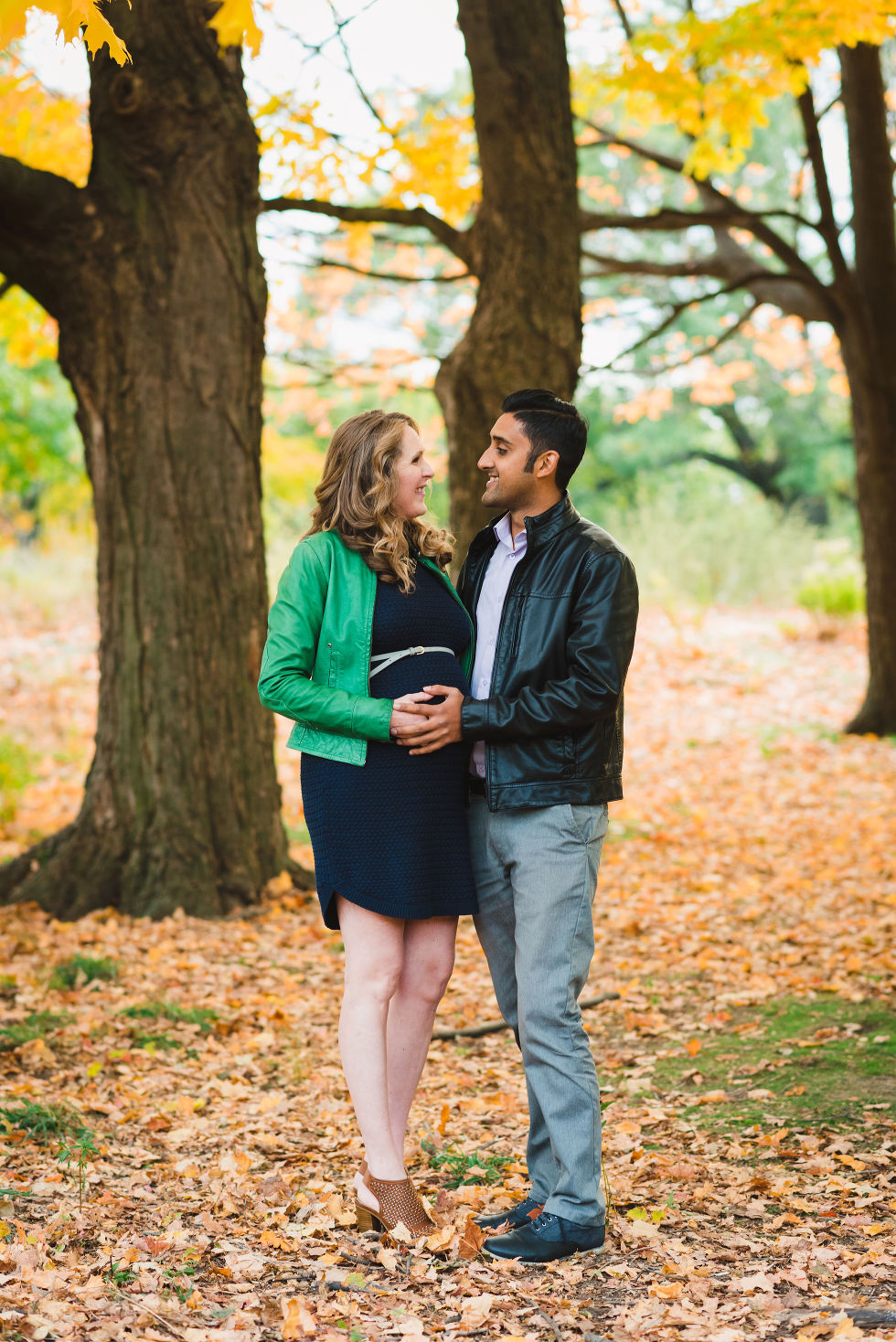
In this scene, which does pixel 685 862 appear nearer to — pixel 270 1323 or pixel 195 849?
pixel 195 849

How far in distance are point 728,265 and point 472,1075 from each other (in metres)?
9.03

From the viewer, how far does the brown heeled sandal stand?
10.2ft

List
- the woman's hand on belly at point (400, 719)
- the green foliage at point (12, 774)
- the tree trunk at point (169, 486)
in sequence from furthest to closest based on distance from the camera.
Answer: the green foliage at point (12, 774) < the tree trunk at point (169, 486) < the woman's hand on belly at point (400, 719)

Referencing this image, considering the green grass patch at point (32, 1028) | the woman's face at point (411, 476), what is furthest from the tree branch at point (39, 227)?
the woman's face at point (411, 476)

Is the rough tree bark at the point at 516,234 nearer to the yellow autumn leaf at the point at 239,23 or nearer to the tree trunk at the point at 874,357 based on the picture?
the yellow autumn leaf at the point at 239,23

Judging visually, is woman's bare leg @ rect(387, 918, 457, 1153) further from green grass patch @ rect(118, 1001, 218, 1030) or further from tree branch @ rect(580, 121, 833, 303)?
tree branch @ rect(580, 121, 833, 303)

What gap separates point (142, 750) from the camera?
6.25m

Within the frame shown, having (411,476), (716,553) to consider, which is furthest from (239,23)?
(716,553)

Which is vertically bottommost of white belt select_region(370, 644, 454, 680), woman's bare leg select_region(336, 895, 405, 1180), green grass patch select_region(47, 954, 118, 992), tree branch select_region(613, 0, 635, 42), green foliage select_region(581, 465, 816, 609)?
green grass patch select_region(47, 954, 118, 992)

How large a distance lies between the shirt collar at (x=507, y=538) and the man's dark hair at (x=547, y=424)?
0.56 feet

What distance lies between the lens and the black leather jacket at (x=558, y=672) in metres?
2.99

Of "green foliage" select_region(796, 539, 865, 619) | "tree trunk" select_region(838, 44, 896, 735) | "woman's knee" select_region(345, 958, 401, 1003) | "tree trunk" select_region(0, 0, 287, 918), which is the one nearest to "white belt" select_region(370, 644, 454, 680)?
"woman's knee" select_region(345, 958, 401, 1003)

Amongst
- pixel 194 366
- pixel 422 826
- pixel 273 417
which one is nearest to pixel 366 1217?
pixel 422 826

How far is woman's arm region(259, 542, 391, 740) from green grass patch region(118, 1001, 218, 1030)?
2.37 metres
